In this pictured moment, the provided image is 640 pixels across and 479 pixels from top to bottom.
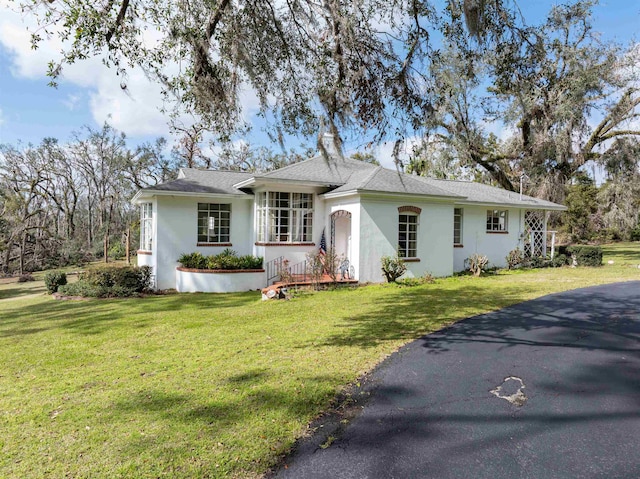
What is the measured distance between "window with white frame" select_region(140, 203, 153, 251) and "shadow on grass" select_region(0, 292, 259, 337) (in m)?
3.34

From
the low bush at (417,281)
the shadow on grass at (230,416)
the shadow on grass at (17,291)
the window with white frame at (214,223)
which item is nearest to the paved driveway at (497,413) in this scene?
the shadow on grass at (230,416)

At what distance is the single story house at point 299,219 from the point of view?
1295cm

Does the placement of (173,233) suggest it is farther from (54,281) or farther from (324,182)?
(324,182)

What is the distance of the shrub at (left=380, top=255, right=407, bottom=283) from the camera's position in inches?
501

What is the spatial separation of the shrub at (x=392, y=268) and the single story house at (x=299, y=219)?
32cm

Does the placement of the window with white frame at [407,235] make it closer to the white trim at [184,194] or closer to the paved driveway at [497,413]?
the white trim at [184,194]

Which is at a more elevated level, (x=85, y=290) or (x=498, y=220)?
(x=498, y=220)

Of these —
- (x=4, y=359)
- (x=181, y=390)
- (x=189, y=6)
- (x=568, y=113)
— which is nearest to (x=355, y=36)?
(x=189, y=6)

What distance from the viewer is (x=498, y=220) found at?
57.7 ft

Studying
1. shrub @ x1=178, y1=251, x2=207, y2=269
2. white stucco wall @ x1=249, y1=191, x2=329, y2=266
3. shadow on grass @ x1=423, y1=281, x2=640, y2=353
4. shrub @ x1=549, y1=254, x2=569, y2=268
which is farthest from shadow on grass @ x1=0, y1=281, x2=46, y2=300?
shrub @ x1=549, y1=254, x2=569, y2=268

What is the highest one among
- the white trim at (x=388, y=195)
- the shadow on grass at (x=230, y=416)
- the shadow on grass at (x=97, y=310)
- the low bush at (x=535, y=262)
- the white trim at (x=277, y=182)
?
the white trim at (x=277, y=182)

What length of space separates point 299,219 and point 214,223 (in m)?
3.33

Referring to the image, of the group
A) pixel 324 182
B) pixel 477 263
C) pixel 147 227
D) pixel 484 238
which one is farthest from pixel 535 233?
pixel 147 227

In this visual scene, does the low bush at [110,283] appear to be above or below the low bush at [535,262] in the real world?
below
